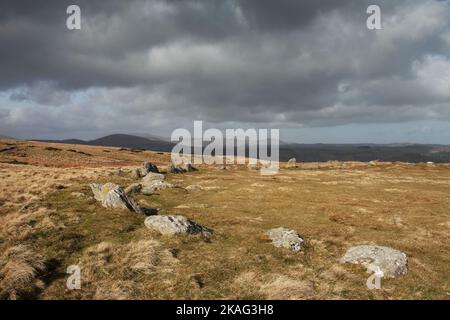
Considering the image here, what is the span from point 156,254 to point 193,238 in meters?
3.77

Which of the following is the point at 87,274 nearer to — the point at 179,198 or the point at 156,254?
the point at 156,254

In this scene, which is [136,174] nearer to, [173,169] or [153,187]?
[173,169]

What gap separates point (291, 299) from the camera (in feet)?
50.3

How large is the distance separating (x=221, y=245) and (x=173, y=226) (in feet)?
11.8

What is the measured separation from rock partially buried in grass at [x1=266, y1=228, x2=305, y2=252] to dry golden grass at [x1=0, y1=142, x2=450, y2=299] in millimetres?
561

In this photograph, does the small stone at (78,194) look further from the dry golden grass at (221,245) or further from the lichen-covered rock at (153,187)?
the lichen-covered rock at (153,187)

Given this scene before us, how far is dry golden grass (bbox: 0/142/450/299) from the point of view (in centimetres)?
1623

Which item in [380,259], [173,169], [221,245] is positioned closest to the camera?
[380,259]

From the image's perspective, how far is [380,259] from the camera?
19.7m

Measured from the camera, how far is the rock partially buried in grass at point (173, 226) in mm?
23594

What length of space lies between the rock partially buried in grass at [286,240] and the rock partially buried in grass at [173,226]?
4.51 metres

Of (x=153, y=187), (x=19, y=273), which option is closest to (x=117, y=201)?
(x=19, y=273)

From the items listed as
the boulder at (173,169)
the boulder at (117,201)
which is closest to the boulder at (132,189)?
the boulder at (117,201)
